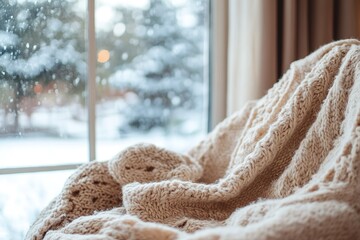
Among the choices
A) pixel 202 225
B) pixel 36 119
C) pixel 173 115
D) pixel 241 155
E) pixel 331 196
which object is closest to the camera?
pixel 331 196

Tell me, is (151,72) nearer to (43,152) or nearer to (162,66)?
(162,66)

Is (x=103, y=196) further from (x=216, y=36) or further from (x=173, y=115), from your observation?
(x=216, y=36)

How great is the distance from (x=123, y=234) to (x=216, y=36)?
1.05 meters

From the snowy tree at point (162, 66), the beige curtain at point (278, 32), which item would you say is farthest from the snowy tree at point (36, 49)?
the beige curtain at point (278, 32)

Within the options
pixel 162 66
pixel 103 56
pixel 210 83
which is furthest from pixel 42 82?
pixel 210 83

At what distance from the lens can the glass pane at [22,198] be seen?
1289 mm

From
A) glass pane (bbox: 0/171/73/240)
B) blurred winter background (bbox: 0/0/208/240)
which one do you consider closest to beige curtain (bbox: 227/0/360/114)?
blurred winter background (bbox: 0/0/208/240)

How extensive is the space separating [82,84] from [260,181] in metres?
0.77

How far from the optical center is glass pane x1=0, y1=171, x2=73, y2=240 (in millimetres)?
1289

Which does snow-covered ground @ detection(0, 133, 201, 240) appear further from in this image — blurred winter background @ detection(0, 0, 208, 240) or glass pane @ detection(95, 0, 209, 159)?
glass pane @ detection(95, 0, 209, 159)

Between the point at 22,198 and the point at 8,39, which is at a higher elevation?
the point at 8,39

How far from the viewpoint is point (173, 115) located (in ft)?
5.28

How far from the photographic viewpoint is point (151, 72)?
1546 millimetres

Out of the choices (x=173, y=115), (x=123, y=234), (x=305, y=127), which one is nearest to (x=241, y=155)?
(x=305, y=127)
